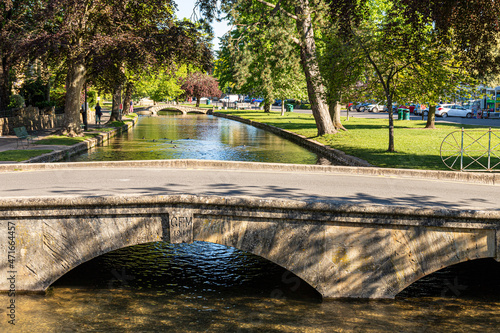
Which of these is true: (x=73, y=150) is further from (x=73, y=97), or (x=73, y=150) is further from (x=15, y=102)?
(x=15, y=102)

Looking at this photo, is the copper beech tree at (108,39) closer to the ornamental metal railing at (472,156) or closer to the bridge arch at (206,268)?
the ornamental metal railing at (472,156)

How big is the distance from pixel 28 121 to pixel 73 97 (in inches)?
239

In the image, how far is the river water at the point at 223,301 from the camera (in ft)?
28.0

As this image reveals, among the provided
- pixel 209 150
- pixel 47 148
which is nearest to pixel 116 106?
pixel 209 150

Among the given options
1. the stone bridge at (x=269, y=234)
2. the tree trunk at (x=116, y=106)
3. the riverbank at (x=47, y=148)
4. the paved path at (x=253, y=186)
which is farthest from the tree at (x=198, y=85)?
the stone bridge at (x=269, y=234)

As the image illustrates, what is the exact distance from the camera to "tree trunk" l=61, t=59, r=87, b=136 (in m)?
29.1

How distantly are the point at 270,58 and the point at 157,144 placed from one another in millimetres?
7829

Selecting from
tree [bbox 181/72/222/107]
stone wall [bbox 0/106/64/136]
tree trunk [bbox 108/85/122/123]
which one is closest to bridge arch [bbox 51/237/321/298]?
stone wall [bbox 0/106/64/136]

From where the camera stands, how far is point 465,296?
9906 mm

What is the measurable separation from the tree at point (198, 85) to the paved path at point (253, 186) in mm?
87808

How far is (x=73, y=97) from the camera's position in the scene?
96.0ft

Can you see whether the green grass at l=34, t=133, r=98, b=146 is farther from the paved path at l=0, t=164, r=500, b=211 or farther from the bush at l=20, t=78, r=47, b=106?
the bush at l=20, t=78, r=47, b=106

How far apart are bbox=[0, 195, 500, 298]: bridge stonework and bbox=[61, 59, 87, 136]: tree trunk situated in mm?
20996

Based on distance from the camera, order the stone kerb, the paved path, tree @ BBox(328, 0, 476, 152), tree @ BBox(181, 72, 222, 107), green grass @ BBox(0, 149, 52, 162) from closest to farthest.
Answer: the paved path < green grass @ BBox(0, 149, 52, 162) < tree @ BBox(328, 0, 476, 152) < the stone kerb < tree @ BBox(181, 72, 222, 107)
